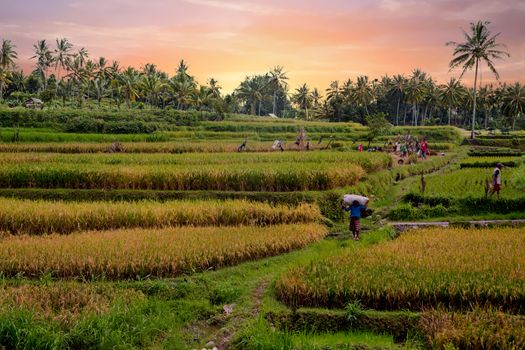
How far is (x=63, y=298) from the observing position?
8.22 meters

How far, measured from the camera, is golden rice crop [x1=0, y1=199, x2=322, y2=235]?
13625 millimetres

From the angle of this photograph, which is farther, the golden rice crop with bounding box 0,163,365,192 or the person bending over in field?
the golden rice crop with bounding box 0,163,365,192

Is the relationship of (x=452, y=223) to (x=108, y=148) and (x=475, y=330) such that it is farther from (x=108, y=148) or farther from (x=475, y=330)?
(x=108, y=148)

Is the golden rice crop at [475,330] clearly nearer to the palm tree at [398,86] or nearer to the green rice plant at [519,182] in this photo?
the green rice plant at [519,182]

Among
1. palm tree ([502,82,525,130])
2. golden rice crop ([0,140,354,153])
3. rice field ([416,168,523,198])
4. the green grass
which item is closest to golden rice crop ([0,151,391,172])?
rice field ([416,168,523,198])

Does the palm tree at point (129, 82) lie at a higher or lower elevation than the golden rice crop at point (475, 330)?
higher

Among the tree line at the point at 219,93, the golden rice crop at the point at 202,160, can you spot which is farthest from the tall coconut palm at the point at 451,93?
the golden rice crop at the point at 202,160

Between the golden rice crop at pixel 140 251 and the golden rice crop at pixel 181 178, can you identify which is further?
the golden rice crop at pixel 181 178

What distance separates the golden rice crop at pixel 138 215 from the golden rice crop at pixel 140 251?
1147mm

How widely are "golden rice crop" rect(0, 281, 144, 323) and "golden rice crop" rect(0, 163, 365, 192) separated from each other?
29.4 ft

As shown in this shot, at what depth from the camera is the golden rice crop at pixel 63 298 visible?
299 inches

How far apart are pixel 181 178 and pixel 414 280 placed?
11.2 m

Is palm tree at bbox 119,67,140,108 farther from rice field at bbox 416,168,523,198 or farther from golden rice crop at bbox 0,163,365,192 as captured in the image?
rice field at bbox 416,168,523,198

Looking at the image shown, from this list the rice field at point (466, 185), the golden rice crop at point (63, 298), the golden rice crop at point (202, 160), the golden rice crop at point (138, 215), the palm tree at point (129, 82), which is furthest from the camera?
the palm tree at point (129, 82)
